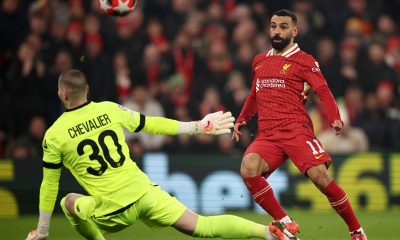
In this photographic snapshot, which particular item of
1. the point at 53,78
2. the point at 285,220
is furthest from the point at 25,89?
the point at 285,220

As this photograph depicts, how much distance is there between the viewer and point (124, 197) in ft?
27.2

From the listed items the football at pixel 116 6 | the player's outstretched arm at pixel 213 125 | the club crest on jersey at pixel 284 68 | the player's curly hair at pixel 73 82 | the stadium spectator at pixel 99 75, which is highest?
the football at pixel 116 6

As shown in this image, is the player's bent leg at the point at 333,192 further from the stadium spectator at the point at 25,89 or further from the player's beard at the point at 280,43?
the stadium spectator at the point at 25,89

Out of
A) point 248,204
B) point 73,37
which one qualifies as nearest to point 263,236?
point 248,204

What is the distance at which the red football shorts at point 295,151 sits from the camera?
31.1 ft

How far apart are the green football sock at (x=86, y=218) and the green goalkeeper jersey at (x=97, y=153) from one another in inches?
3.4

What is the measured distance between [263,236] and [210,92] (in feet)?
22.6

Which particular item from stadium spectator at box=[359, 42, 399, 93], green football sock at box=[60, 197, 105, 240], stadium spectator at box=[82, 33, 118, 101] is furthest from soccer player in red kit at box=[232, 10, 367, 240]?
stadium spectator at box=[359, 42, 399, 93]

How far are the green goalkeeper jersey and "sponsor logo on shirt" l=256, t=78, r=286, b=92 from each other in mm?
1706

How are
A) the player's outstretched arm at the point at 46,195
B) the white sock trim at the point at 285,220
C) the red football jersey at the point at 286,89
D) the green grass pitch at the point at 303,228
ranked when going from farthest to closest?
the green grass pitch at the point at 303,228 < the red football jersey at the point at 286,89 < the white sock trim at the point at 285,220 < the player's outstretched arm at the point at 46,195

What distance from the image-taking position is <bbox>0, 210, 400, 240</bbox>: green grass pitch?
1092 centimetres

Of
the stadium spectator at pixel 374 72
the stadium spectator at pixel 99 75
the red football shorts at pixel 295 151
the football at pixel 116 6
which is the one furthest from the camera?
the stadium spectator at pixel 374 72

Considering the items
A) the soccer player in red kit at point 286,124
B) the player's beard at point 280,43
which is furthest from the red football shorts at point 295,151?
the player's beard at point 280,43

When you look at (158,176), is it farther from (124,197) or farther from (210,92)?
(124,197)
